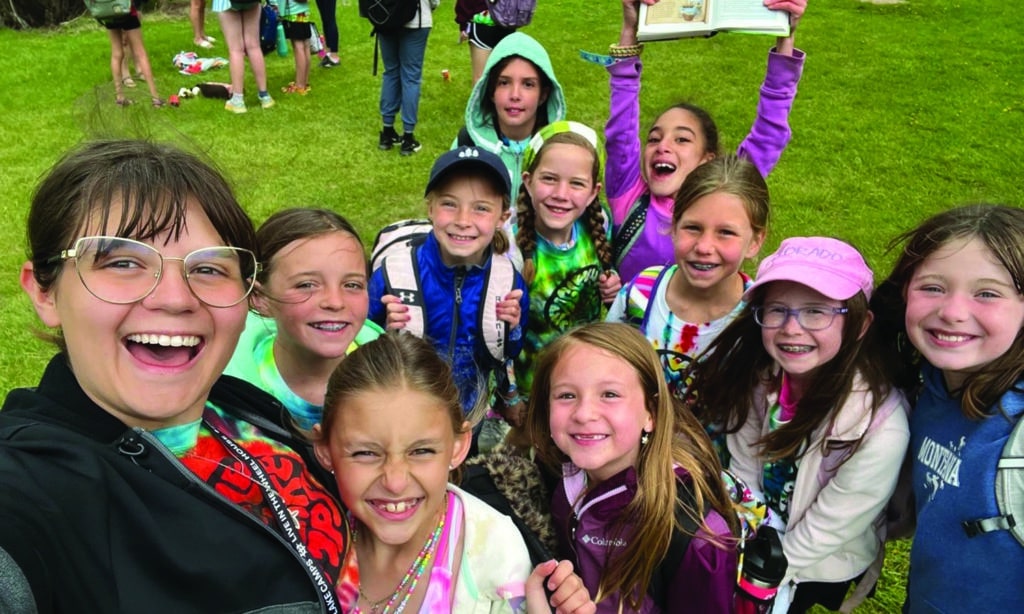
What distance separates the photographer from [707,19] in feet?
9.55

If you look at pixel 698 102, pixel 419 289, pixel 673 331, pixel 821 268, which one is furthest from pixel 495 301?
pixel 698 102

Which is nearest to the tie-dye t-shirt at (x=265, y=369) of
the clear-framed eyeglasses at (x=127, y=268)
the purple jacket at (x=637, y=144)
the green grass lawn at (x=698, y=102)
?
the clear-framed eyeglasses at (x=127, y=268)

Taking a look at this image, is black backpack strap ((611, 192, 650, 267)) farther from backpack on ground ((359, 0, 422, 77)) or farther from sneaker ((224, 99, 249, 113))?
sneaker ((224, 99, 249, 113))

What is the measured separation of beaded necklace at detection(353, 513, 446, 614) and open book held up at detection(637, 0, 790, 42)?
7.68 ft

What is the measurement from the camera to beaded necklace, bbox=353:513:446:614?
5.45 ft

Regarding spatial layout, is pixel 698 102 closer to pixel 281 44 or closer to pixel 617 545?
pixel 281 44

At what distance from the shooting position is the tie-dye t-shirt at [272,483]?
132cm

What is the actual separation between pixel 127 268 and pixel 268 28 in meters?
10.8

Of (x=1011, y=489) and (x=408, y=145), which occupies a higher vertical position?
(x=1011, y=489)

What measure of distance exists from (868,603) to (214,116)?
26.7 ft

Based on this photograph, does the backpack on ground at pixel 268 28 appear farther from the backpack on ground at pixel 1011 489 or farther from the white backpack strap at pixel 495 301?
the backpack on ground at pixel 1011 489

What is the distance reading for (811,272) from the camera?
7.19 feet

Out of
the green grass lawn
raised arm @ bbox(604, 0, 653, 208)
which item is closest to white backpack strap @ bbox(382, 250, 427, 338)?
raised arm @ bbox(604, 0, 653, 208)

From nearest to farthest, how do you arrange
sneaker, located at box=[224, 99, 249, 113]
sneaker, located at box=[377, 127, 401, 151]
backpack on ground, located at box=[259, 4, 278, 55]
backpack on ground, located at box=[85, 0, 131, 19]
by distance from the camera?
sneaker, located at box=[377, 127, 401, 151] → backpack on ground, located at box=[85, 0, 131, 19] → sneaker, located at box=[224, 99, 249, 113] → backpack on ground, located at box=[259, 4, 278, 55]
